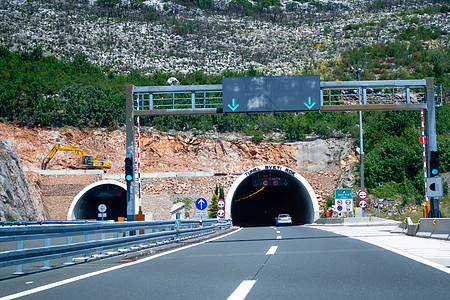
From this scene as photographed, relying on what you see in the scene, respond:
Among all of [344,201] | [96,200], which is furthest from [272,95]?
[96,200]

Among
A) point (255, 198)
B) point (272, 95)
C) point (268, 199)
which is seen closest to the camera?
point (272, 95)

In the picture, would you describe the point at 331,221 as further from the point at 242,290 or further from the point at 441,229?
the point at 242,290

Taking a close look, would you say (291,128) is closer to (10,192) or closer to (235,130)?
(235,130)

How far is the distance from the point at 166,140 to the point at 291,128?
44.9ft

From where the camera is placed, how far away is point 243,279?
26.9 ft

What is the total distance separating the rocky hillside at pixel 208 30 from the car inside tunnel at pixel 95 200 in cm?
3426

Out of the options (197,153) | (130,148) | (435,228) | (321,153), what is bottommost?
(435,228)

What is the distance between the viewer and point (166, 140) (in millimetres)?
57562

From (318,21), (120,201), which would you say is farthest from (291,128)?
(318,21)

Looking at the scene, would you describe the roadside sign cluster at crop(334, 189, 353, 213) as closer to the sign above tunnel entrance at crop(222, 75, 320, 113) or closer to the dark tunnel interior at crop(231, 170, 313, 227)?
the dark tunnel interior at crop(231, 170, 313, 227)

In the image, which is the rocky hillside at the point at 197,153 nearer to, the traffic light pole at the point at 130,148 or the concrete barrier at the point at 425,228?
the traffic light pole at the point at 130,148

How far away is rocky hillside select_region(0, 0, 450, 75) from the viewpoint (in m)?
90.9

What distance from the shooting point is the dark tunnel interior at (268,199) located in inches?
2020

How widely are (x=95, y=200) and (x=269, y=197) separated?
2154 centimetres
